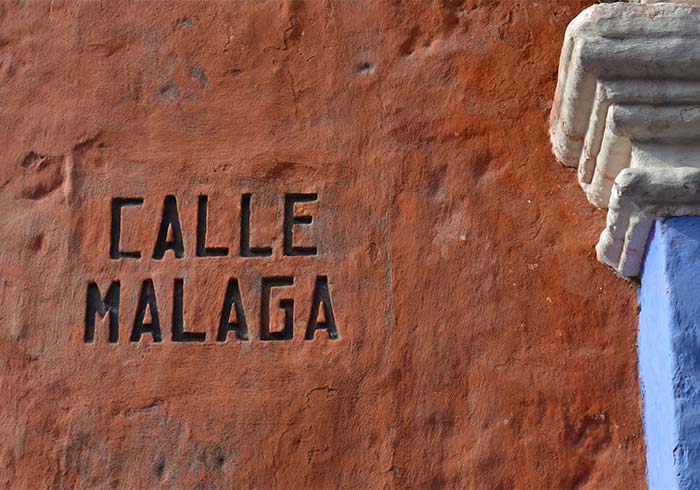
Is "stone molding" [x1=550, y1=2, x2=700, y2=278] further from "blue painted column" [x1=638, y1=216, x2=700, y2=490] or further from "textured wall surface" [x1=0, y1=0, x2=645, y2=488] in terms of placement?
"textured wall surface" [x1=0, y1=0, x2=645, y2=488]

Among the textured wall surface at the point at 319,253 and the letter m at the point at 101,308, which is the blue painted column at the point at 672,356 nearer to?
the textured wall surface at the point at 319,253

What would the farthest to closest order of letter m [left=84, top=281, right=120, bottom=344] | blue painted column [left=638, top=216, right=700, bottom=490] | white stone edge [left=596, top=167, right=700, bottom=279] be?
letter m [left=84, top=281, right=120, bottom=344], white stone edge [left=596, top=167, right=700, bottom=279], blue painted column [left=638, top=216, right=700, bottom=490]

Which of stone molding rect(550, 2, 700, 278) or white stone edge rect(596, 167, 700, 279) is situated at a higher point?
stone molding rect(550, 2, 700, 278)

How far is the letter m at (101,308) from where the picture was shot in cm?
280

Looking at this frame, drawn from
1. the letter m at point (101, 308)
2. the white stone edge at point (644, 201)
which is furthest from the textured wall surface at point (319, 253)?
the white stone edge at point (644, 201)

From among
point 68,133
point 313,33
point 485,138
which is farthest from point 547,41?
point 68,133

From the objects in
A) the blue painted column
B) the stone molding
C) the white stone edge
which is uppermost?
the stone molding

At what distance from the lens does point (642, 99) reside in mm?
2582

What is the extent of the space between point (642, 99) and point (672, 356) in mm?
582

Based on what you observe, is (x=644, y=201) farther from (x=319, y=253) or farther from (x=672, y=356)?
(x=319, y=253)

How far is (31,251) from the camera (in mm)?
2877

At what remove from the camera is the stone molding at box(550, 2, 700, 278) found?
2557mm

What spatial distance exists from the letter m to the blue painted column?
1.28 metres

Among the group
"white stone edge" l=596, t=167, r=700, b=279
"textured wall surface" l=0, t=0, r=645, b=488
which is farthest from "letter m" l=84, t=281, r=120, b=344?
"white stone edge" l=596, t=167, r=700, b=279
